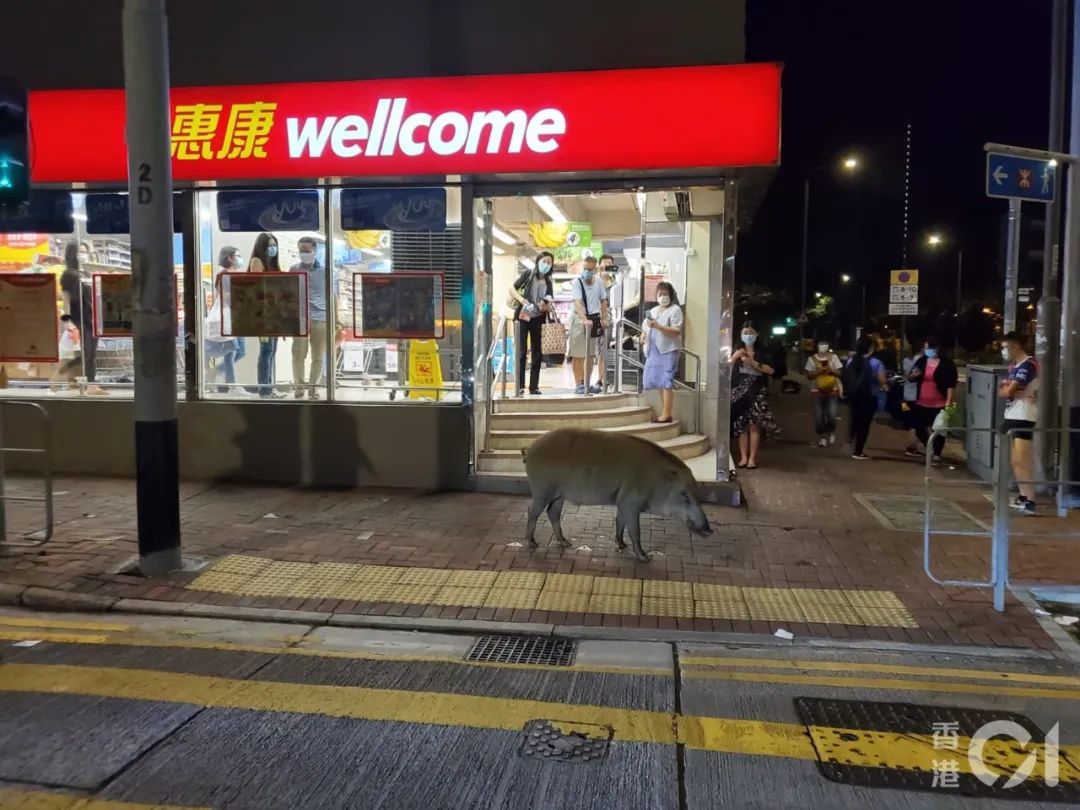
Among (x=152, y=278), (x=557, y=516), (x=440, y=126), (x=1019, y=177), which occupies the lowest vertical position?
(x=557, y=516)

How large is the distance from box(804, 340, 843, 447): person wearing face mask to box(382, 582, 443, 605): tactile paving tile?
8814 mm

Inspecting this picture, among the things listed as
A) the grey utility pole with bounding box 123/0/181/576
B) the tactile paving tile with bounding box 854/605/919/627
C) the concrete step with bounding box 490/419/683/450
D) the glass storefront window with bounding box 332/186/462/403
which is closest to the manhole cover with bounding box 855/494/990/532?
the tactile paving tile with bounding box 854/605/919/627

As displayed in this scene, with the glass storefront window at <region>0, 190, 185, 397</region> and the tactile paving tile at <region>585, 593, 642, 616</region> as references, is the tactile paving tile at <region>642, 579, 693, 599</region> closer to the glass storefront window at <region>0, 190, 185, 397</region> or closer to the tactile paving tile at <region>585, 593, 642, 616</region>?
the tactile paving tile at <region>585, 593, 642, 616</region>

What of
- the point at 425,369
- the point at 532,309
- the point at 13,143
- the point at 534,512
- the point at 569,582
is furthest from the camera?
the point at 532,309

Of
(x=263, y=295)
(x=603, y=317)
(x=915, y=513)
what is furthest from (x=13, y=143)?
(x=915, y=513)

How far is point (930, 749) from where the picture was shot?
12.2 feet

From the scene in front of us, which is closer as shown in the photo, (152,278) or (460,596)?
(460,596)

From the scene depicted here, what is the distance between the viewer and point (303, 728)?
3.88m

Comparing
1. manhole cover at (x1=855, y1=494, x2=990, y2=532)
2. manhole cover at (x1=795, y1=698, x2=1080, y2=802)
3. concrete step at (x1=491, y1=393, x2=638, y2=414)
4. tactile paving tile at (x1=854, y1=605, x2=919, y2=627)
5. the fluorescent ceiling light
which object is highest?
the fluorescent ceiling light

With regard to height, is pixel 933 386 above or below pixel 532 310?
below

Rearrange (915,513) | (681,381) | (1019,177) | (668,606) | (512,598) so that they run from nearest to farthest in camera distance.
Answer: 1. (668,606)
2. (512,598)
3. (1019,177)
4. (915,513)
5. (681,381)

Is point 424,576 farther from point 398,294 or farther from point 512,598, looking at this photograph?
point 398,294

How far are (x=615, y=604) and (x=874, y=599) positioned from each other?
74.3 inches

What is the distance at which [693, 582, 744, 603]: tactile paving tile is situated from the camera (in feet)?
19.3
